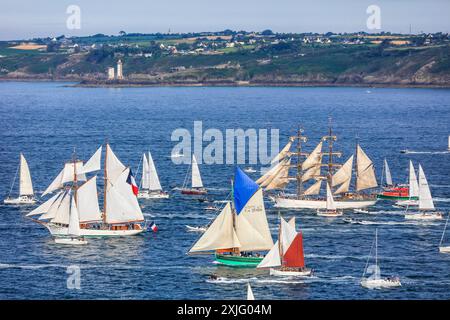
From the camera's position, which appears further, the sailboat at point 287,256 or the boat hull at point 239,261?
the boat hull at point 239,261

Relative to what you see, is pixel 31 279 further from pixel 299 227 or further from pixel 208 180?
pixel 208 180

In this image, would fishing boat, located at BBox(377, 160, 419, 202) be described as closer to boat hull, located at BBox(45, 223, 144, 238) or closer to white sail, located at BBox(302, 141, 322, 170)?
white sail, located at BBox(302, 141, 322, 170)

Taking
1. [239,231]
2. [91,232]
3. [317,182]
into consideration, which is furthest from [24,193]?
[239,231]

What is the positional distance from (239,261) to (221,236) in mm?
2083

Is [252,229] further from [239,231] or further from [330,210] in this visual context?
[330,210]

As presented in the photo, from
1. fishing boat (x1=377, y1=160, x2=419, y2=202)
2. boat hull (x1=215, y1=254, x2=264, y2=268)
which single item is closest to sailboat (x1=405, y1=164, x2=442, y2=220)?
fishing boat (x1=377, y1=160, x2=419, y2=202)

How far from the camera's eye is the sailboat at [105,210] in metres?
74.1

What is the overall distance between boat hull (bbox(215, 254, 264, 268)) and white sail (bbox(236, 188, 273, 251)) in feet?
3.13

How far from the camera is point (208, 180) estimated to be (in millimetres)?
109500

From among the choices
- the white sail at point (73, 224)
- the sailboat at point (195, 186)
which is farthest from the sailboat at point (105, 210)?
the sailboat at point (195, 186)

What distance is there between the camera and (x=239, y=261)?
201 ft

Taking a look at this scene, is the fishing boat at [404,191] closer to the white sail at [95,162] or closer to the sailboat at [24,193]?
the white sail at [95,162]

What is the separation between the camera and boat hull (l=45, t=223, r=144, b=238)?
2857 inches

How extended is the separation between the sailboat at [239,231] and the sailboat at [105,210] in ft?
48.1
